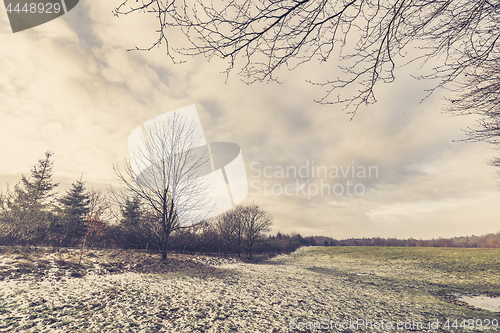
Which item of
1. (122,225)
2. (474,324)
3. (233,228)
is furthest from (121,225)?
(474,324)

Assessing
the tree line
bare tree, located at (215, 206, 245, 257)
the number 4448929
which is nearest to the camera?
the number 4448929

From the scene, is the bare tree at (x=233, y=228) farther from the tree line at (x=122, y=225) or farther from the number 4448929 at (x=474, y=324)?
the number 4448929 at (x=474, y=324)

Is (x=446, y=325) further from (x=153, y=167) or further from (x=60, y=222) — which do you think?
(x=60, y=222)

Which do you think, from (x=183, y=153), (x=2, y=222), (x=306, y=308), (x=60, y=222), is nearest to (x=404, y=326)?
(x=306, y=308)

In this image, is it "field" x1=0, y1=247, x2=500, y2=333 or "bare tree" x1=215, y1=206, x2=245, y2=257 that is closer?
"field" x1=0, y1=247, x2=500, y2=333

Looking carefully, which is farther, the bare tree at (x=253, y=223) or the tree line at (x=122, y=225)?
the bare tree at (x=253, y=223)

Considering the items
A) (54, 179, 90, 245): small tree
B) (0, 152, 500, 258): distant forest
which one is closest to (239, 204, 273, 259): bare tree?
(0, 152, 500, 258): distant forest

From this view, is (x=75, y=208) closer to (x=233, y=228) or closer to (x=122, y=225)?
(x=122, y=225)

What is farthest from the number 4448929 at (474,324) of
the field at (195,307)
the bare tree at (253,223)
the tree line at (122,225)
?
the bare tree at (253,223)

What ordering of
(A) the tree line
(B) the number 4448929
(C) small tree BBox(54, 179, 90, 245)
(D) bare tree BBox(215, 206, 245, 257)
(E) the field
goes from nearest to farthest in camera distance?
(E) the field, (B) the number 4448929, (A) the tree line, (C) small tree BBox(54, 179, 90, 245), (D) bare tree BBox(215, 206, 245, 257)

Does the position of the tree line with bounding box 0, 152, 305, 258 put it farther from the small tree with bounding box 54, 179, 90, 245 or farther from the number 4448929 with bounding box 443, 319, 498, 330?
the number 4448929 with bounding box 443, 319, 498, 330

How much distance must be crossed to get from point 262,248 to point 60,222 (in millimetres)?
34342

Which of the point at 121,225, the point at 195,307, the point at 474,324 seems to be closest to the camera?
the point at 195,307

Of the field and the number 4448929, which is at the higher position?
the field
